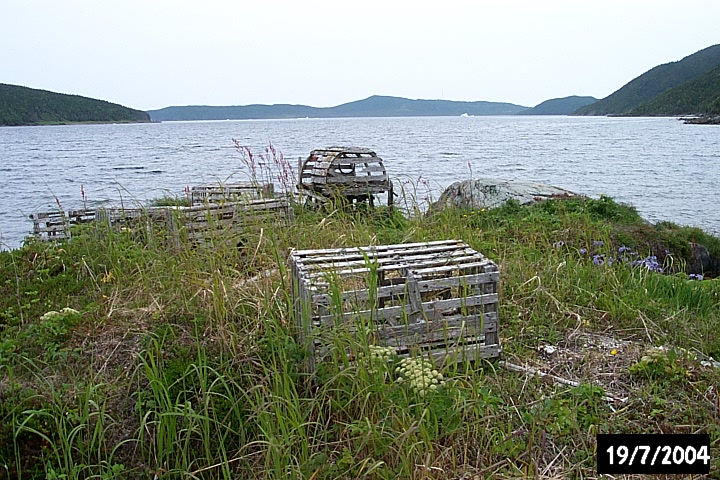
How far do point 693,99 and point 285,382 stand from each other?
13779 centimetres

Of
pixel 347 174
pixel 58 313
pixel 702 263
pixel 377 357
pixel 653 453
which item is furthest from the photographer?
pixel 347 174

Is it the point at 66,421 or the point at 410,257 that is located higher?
the point at 410,257

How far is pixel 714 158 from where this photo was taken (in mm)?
37062

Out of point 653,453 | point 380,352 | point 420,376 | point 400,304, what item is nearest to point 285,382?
point 380,352

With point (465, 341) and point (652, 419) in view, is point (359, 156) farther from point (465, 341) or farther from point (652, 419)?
point (652, 419)

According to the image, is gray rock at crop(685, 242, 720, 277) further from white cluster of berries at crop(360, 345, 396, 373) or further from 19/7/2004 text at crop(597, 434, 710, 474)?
white cluster of berries at crop(360, 345, 396, 373)

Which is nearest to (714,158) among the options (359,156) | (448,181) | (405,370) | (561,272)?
(448,181)

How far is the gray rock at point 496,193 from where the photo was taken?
11805 mm

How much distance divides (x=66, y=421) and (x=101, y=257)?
8.99ft

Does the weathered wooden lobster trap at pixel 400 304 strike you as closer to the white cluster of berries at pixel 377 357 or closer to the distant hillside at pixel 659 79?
the white cluster of berries at pixel 377 357

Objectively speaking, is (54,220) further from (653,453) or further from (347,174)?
(653,453)

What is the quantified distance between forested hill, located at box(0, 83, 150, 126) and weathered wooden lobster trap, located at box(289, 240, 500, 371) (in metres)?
145

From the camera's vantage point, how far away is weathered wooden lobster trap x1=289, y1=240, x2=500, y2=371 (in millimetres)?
3303

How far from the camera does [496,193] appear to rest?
12.3 meters
